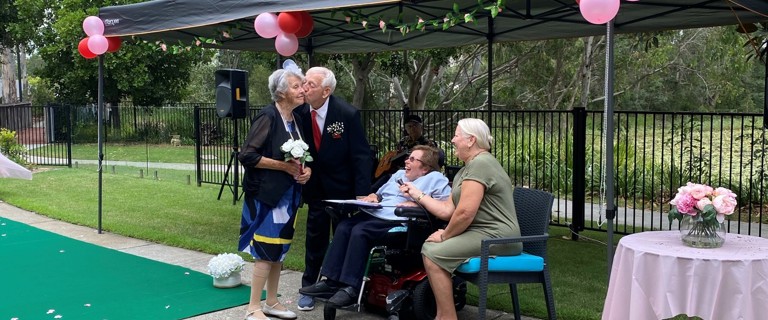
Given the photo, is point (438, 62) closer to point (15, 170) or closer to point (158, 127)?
point (158, 127)

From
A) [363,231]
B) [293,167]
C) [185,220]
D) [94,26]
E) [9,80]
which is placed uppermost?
[9,80]

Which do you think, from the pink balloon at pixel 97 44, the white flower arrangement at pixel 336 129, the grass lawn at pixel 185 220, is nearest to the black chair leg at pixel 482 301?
the grass lawn at pixel 185 220

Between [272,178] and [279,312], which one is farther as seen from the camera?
[279,312]

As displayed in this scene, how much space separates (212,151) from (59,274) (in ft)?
26.1

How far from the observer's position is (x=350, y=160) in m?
5.41

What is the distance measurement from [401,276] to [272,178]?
107 centimetres

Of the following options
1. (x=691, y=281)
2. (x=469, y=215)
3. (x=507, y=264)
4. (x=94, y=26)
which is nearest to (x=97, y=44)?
(x=94, y=26)

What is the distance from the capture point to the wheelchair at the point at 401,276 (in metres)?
4.68

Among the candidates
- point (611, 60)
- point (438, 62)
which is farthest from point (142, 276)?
point (438, 62)

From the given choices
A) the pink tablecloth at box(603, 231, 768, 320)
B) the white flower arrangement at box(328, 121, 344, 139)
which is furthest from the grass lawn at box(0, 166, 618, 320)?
the white flower arrangement at box(328, 121, 344, 139)

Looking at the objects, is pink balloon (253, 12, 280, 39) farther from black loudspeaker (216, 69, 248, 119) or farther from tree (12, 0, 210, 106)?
tree (12, 0, 210, 106)

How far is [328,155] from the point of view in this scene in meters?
5.36

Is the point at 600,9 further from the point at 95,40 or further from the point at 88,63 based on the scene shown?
the point at 88,63

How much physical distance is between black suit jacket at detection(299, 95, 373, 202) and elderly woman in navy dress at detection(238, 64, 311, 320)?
1.10 ft
